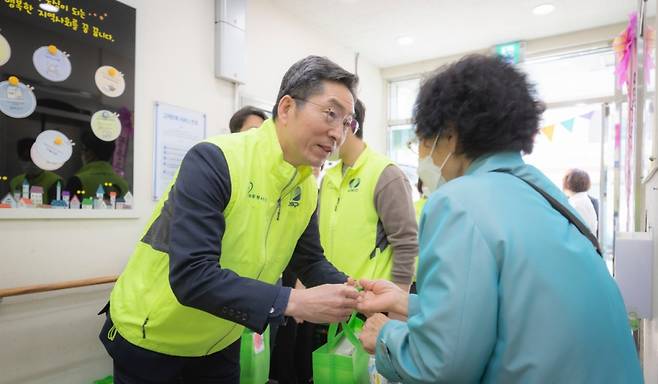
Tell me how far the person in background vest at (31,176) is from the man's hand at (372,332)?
186 cm

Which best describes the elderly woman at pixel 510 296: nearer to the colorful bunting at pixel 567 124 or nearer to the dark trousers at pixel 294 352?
the dark trousers at pixel 294 352

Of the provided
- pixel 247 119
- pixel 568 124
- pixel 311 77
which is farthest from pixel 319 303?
pixel 568 124

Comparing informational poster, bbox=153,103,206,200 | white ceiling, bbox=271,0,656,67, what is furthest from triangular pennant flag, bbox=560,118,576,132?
informational poster, bbox=153,103,206,200

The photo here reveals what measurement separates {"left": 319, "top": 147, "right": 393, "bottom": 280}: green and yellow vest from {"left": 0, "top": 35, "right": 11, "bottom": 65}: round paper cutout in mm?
1672

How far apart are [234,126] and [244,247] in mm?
1532

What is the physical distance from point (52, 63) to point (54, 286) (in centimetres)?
112

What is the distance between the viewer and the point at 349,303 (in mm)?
992

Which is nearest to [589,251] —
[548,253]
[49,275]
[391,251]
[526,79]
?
[548,253]

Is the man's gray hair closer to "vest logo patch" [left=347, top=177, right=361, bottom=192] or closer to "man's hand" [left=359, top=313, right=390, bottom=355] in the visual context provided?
"man's hand" [left=359, top=313, right=390, bottom=355]

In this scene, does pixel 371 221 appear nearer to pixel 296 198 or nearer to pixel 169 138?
pixel 296 198

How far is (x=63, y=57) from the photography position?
2154 millimetres

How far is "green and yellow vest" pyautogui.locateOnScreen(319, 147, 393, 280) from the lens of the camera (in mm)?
1880

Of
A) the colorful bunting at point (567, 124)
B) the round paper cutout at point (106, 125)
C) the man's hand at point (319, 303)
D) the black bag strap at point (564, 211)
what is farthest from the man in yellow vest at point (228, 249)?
the colorful bunting at point (567, 124)

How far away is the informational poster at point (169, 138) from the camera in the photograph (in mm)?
2645
